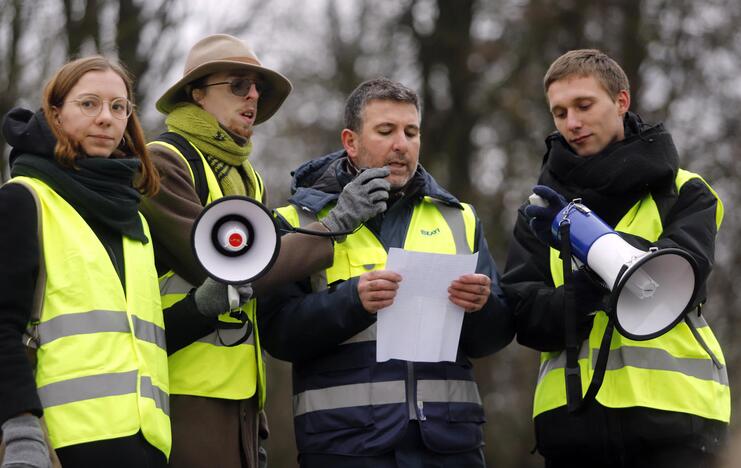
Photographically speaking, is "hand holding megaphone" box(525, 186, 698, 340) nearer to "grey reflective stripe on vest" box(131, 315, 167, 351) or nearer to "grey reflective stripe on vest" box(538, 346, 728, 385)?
"grey reflective stripe on vest" box(538, 346, 728, 385)

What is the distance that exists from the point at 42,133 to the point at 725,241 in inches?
520

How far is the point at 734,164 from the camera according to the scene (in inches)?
632

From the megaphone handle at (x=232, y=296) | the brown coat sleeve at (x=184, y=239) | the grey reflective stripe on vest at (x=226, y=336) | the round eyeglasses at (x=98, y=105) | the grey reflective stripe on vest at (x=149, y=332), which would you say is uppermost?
the round eyeglasses at (x=98, y=105)

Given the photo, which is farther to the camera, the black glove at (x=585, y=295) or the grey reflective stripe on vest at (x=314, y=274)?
the grey reflective stripe on vest at (x=314, y=274)

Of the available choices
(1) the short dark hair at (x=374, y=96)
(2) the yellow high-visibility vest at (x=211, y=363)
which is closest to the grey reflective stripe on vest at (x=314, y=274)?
(2) the yellow high-visibility vest at (x=211, y=363)

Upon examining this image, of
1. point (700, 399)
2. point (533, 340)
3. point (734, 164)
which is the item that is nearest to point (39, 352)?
point (533, 340)

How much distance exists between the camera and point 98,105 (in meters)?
4.91

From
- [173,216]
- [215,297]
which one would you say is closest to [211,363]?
[215,297]

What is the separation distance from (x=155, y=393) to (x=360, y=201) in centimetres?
130

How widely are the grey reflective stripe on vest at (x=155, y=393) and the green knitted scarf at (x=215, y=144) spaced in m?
1.13

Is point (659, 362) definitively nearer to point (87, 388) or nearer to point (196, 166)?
point (196, 166)

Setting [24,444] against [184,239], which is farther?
[184,239]

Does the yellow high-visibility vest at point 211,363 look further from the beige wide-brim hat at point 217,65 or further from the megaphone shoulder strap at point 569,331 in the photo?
the megaphone shoulder strap at point 569,331

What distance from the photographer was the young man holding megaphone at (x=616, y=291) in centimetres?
522
